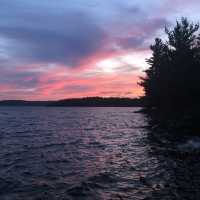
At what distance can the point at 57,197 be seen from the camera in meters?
12.7

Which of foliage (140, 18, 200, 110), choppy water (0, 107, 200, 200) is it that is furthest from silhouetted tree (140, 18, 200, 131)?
choppy water (0, 107, 200, 200)

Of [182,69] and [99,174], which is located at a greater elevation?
[182,69]

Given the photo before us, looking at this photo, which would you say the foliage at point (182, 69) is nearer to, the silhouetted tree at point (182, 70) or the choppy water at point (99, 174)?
the silhouetted tree at point (182, 70)

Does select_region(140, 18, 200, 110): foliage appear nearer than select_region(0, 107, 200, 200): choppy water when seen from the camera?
No

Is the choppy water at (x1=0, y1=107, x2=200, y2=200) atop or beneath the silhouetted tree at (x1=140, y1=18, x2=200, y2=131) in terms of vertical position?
beneath

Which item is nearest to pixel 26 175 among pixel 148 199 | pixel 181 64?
pixel 148 199

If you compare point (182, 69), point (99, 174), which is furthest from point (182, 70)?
point (99, 174)

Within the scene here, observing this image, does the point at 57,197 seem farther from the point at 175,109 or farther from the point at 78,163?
the point at 175,109

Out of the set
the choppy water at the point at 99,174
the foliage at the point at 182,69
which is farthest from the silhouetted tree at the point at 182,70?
the choppy water at the point at 99,174

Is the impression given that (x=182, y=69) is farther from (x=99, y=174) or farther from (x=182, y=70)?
(x=99, y=174)

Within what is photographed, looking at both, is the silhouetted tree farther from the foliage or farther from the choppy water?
the choppy water

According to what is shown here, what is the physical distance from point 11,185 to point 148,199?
21.8ft

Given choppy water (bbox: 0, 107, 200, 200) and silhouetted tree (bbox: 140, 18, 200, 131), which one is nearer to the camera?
choppy water (bbox: 0, 107, 200, 200)

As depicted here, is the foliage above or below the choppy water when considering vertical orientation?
above
